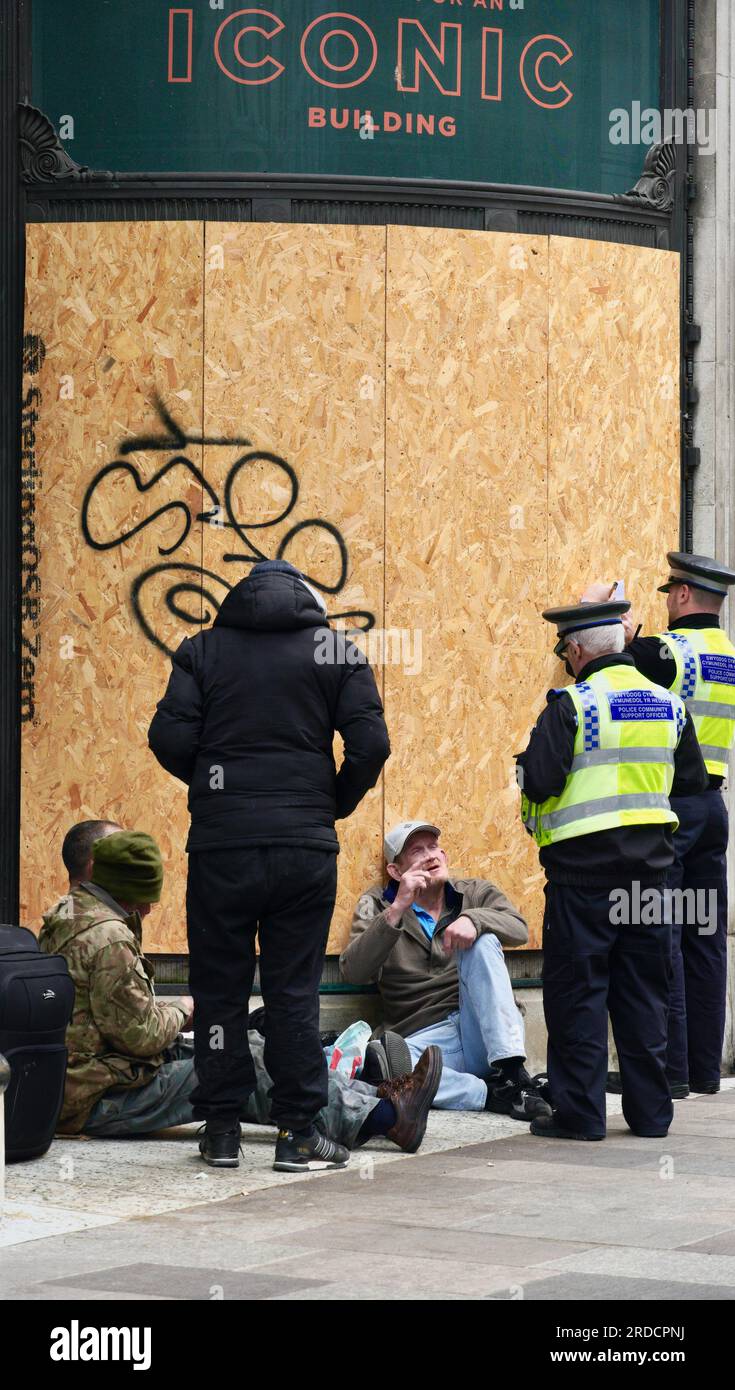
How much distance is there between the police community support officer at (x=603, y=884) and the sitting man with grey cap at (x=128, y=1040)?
2.09ft

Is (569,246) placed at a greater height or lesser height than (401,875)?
greater

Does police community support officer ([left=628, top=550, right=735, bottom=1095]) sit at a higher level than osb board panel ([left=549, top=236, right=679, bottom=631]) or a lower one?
lower

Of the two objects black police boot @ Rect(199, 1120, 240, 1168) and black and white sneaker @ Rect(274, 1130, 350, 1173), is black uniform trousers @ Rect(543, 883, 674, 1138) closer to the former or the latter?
black and white sneaker @ Rect(274, 1130, 350, 1173)

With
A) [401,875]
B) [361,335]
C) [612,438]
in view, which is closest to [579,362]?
[612,438]

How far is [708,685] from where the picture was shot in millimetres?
8328

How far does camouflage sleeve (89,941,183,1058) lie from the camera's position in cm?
666

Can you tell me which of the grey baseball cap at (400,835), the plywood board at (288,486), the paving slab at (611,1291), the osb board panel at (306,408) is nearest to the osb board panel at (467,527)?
the plywood board at (288,486)

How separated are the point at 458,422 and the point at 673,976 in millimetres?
2494

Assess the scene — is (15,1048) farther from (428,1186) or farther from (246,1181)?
(428,1186)

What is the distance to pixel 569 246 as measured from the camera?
28.9ft

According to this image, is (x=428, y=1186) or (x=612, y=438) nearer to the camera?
(x=428, y=1186)

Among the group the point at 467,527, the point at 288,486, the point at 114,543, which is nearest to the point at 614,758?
the point at 467,527

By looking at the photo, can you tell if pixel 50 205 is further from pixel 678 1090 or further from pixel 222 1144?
pixel 678 1090

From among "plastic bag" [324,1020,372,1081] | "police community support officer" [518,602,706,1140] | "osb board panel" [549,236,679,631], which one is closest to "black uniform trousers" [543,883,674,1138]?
"police community support officer" [518,602,706,1140]
